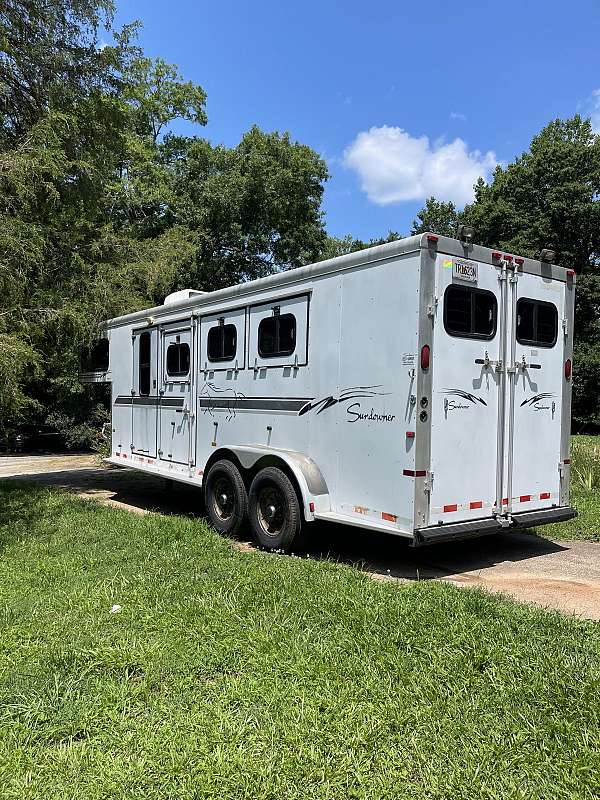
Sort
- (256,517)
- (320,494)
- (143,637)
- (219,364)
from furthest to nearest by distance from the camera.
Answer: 1. (219,364)
2. (256,517)
3. (320,494)
4. (143,637)

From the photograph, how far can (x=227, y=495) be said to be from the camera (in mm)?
7367

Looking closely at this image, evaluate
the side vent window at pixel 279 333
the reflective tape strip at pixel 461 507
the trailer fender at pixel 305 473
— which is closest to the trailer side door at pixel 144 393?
the side vent window at pixel 279 333

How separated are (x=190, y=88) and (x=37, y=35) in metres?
20.6

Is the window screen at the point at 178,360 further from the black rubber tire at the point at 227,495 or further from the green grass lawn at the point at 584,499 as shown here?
the green grass lawn at the point at 584,499

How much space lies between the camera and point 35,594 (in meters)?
4.84

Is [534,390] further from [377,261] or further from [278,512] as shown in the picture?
[278,512]

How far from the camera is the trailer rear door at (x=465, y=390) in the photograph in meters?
5.34

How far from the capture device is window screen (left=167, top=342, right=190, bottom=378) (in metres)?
8.48

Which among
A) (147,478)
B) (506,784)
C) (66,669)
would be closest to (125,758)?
(66,669)

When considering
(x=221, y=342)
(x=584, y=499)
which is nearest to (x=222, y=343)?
(x=221, y=342)

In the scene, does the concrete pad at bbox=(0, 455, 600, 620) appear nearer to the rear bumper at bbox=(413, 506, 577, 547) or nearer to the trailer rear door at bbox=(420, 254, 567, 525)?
the rear bumper at bbox=(413, 506, 577, 547)

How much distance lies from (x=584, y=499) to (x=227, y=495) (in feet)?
17.3

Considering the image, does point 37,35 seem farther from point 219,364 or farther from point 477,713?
point 477,713

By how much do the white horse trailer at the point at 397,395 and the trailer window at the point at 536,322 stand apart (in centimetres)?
2
